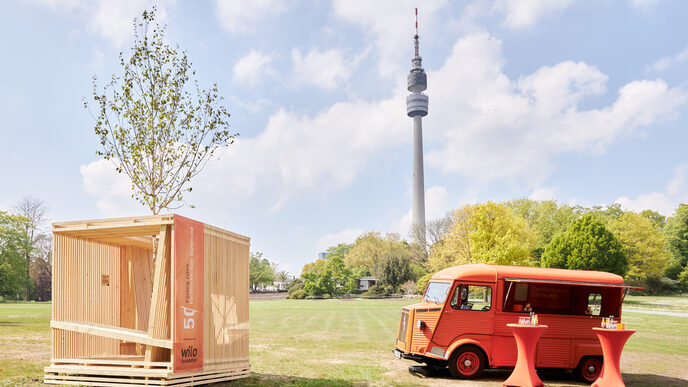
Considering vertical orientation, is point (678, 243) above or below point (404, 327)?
above

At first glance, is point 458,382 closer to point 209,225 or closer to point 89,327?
point 209,225

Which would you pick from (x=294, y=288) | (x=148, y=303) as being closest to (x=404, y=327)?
(x=148, y=303)

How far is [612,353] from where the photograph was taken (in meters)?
10.8

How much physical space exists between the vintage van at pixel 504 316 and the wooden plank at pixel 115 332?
600cm

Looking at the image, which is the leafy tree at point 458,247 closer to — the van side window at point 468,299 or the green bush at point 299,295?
the green bush at point 299,295

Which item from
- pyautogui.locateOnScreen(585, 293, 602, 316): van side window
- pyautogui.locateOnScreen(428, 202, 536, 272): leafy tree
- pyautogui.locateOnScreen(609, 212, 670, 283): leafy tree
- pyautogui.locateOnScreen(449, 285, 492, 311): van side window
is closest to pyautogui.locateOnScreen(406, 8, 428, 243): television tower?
pyautogui.locateOnScreen(609, 212, 670, 283): leafy tree

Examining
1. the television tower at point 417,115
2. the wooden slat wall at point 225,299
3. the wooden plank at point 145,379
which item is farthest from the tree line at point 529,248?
the television tower at point 417,115

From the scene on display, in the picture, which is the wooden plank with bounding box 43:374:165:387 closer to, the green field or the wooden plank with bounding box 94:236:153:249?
the green field

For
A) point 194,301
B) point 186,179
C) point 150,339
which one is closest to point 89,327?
point 150,339

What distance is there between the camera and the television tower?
138 metres

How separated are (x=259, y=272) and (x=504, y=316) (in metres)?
78.7

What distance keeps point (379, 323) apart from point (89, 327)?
18354mm

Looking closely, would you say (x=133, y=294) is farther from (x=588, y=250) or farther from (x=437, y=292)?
(x=588, y=250)

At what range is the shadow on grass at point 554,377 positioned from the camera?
11.9 m
